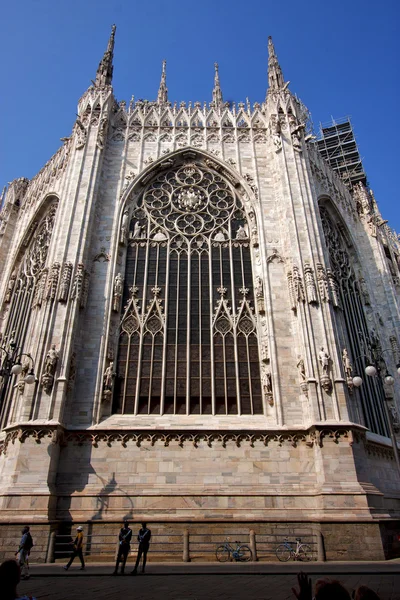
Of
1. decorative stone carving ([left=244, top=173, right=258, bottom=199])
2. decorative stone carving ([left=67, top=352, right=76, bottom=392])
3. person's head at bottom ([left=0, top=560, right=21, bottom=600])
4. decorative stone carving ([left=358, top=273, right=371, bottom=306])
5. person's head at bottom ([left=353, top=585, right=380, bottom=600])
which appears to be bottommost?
person's head at bottom ([left=353, top=585, right=380, bottom=600])

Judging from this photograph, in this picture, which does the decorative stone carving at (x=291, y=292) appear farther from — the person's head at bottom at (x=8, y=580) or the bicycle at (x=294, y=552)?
the person's head at bottom at (x=8, y=580)

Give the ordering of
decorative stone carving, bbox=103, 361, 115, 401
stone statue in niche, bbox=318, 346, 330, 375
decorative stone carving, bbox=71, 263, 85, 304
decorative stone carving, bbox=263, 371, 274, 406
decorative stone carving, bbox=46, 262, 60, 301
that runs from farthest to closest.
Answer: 1. decorative stone carving, bbox=71, 263, 85, 304
2. decorative stone carving, bbox=46, 262, 60, 301
3. decorative stone carving, bbox=263, 371, 274, 406
4. decorative stone carving, bbox=103, 361, 115, 401
5. stone statue in niche, bbox=318, 346, 330, 375

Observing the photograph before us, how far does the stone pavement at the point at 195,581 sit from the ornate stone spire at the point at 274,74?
90.5 ft

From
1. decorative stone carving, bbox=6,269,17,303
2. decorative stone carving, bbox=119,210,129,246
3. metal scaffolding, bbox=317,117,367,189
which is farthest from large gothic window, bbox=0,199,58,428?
metal scaffolding, bbox=317,117,367,189

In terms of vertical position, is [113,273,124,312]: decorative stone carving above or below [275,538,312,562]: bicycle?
above

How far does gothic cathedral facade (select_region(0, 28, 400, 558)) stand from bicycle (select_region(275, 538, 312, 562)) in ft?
2.86

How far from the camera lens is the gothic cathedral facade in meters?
16.0

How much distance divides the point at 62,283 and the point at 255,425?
1109 cm

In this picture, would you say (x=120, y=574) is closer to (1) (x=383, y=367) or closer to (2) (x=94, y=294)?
(2) (x=94, y=294)

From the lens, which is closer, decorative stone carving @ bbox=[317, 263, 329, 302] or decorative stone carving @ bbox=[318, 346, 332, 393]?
decorative stone carving @ bbox=[318, 346, 332, 393]

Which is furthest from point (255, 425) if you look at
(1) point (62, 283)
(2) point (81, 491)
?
(1) point (62, 283)

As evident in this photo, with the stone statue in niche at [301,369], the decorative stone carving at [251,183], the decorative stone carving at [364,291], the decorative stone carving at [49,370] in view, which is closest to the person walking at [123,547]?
the decorative stone carving at [49,370]

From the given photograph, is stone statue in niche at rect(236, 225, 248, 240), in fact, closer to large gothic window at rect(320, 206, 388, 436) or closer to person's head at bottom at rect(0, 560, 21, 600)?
large gothic window at rect(320, 206, 388, 436)

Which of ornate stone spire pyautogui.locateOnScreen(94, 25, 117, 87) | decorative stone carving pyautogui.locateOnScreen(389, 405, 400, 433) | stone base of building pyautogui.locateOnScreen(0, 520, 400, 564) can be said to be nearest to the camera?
stone base of building pyautogui.locateOnScreen(0, 520, 400, 564)
